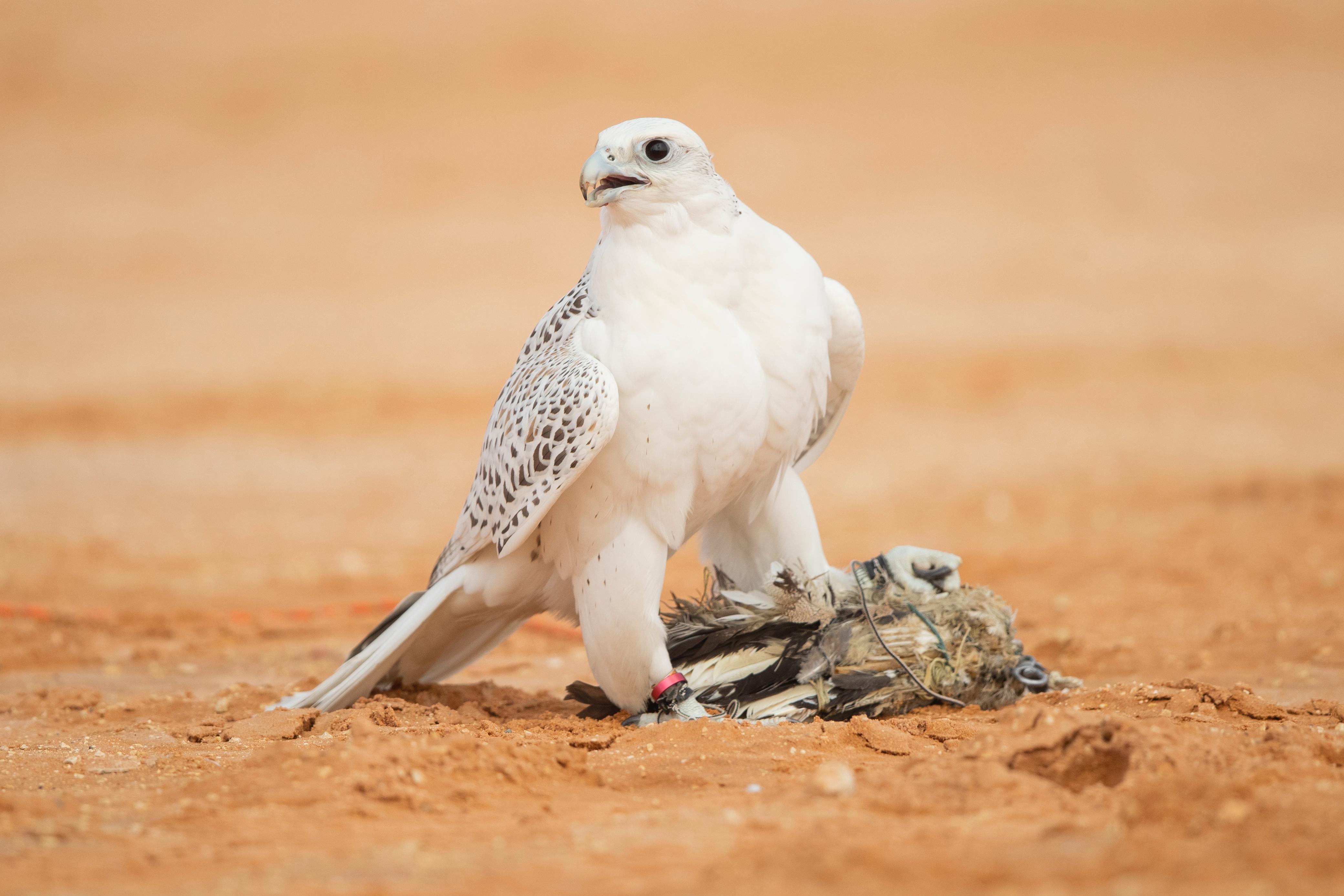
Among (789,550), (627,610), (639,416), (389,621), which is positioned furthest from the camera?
(789,550)

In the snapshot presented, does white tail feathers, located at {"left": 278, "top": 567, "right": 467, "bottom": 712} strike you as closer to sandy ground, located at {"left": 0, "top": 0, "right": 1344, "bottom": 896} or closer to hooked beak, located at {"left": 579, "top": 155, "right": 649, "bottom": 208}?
sandy ground, located at {"left": 0, "top": 0, "right": 1344, "bottom": 896}

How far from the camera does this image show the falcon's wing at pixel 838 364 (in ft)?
14.2

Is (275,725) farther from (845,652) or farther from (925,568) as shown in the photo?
(925,568)

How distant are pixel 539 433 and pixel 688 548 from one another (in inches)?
234

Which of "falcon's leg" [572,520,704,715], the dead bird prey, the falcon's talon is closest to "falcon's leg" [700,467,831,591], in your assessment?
Result: the dead bird prey

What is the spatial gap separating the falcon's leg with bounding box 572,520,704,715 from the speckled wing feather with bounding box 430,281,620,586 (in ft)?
0.88

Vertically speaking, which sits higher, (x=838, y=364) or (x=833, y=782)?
(x=838, y=364)

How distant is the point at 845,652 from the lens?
4121mm

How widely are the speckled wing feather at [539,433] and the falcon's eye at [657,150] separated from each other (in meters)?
0.53

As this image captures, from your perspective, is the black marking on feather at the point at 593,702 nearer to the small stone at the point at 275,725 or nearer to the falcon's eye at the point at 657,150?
the small stone at the point at 275,725

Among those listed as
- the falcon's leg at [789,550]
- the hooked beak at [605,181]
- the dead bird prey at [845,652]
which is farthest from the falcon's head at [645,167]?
the dead bird prey at [845,652]

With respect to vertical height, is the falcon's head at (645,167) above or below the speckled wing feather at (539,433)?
above

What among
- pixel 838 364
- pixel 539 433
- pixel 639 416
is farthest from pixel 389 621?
pixel 838 364

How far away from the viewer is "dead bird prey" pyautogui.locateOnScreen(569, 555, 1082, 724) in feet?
13.3
